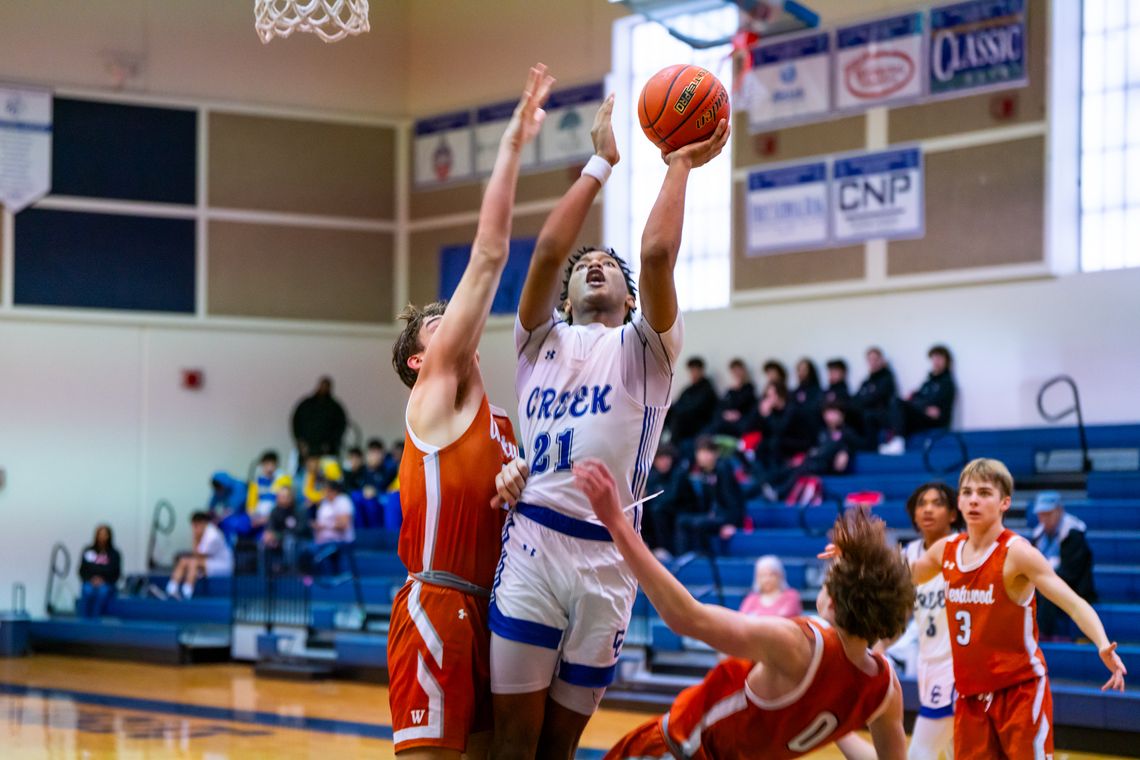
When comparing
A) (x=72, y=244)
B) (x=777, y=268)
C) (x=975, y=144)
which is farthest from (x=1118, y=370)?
(x=72, y=244)

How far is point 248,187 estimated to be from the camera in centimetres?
1950

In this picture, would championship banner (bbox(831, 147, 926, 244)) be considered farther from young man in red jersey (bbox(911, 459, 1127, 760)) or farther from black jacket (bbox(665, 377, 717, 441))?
young man in red jersey (bbox(911, 459, 1127, 760))

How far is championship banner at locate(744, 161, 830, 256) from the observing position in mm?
15754

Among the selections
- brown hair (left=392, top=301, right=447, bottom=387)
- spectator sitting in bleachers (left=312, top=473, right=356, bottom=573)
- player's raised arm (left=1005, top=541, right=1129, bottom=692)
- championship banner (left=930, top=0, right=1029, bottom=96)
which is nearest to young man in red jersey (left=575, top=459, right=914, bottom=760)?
brown hair (left=392, top=301, right=447, bottom=387)

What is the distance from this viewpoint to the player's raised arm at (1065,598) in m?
5.45

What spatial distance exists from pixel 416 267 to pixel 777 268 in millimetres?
6007

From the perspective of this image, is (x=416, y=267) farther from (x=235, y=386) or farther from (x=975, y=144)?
(x=975, y=144)

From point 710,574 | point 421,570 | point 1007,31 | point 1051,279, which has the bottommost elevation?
point 710,574

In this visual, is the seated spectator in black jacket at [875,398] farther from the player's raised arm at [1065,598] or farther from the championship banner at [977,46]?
the player's raised arm at [1065,598]

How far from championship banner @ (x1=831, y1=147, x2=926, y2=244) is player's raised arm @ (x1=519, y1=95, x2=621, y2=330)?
11.2 m

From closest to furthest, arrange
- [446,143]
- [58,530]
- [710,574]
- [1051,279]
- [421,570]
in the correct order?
[421,570]
[710,574]
[1051,279]
[58,530]
[446,143]

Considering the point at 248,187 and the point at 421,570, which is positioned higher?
the point at 248,187

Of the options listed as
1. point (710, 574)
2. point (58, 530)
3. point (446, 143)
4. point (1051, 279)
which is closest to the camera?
point (710, 574)

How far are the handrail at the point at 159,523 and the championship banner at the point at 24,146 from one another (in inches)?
160
